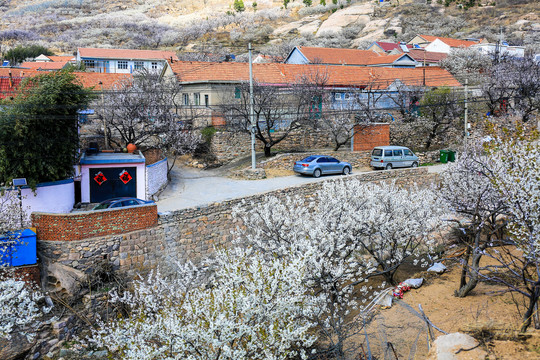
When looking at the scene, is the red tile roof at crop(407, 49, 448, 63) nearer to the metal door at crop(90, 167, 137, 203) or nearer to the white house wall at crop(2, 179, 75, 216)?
the metal door at crop(90, 167, 137, 203)

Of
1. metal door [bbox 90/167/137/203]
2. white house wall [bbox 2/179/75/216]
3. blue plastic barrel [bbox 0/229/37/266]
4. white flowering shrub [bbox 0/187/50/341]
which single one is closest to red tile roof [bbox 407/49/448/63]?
metal door [bbox 90/167/137/203]

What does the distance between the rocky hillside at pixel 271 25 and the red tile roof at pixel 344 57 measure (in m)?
18.7

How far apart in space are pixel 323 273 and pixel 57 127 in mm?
12987

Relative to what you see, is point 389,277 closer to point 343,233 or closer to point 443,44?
point 343,233

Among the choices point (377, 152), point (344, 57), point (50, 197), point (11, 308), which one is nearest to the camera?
point (11, 308)

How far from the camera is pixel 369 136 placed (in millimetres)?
31906

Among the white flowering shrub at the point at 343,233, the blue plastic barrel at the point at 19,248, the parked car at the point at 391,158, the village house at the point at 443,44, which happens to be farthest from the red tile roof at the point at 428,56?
the blue plastic barrel at the point at 19,248

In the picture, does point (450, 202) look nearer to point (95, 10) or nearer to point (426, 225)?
point (426, 225)

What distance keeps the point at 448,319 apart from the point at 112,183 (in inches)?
607

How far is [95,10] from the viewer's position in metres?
121

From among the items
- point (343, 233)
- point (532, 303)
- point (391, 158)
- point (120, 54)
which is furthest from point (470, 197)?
point (120, 54)

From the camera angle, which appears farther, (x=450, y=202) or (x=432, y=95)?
(x=432, y=95)

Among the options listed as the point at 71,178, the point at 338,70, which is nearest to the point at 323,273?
the point at 71,178

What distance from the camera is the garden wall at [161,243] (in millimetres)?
16219
